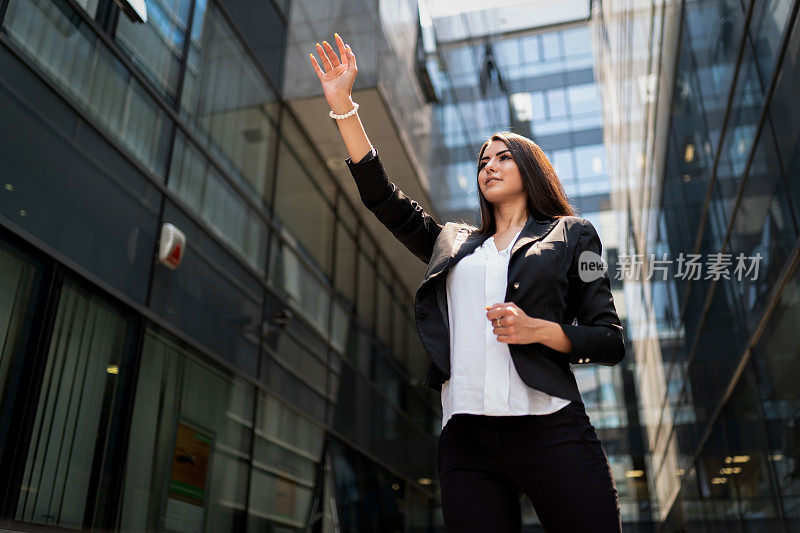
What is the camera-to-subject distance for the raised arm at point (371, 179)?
79.9 inches

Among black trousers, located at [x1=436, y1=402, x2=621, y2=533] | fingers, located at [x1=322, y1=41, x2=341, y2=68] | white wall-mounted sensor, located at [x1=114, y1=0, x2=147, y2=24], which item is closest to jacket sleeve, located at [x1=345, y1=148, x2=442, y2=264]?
fingers, located at [x1=322, y1=41, x2=341, y2=68]

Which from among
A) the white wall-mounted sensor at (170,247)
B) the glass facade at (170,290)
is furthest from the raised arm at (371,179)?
the white wall-mounted sensor at (170,247)

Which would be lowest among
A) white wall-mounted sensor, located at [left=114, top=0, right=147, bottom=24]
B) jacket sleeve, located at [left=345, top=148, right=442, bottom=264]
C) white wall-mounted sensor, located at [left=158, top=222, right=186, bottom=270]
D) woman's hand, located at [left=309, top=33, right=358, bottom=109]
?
jacket sleeve, located at [left=345, top=148, right=442, bottom=264]

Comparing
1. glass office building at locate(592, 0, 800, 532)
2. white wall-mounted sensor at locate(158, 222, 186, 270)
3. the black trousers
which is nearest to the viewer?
the black trousers

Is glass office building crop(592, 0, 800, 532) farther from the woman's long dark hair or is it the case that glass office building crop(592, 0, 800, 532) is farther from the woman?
the woman

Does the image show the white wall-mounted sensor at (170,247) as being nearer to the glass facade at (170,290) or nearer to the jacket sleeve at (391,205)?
the glass facade at (170,290)

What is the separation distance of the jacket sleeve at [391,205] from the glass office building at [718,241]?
4.73 m

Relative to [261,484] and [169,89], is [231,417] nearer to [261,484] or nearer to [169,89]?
[261,484]

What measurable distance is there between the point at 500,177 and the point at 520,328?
0.57 metres

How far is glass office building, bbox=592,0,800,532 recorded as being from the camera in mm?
6574

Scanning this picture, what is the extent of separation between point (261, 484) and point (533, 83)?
14.3 meters

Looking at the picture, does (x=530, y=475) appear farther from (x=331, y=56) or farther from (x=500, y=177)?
(x=331, y=56)

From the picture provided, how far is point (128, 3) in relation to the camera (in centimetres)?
729

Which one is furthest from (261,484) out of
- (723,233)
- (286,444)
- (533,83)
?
(533,83)
